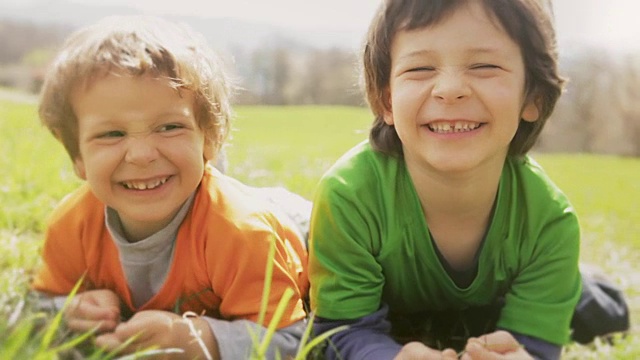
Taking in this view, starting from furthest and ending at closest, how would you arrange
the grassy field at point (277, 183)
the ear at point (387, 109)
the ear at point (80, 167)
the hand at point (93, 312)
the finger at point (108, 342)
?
the grassy field at point (277, 183)
the ear at point (387, 109)
the ear at point (80, 167)
the hand at point (93, 312)
the finger at point (108, 342)

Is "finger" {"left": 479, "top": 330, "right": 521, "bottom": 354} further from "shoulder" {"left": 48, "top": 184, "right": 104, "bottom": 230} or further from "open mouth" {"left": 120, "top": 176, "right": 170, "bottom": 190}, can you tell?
"shoulder" {"left": 48, "top": 184, "right": 104, "bottom": 230}

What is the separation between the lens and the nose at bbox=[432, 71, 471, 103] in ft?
6.56

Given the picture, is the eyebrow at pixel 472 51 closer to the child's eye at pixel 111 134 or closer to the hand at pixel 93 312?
the child's eye at pixel 111 134

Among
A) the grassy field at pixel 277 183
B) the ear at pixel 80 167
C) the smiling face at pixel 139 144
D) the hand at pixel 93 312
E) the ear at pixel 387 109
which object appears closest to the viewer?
the hand at pixel 93 312

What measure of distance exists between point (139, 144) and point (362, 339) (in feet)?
2.52

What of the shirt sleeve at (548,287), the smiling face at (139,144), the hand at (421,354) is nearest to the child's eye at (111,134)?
the smiling face at (139,144)

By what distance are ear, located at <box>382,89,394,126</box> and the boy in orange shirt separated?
431 mm

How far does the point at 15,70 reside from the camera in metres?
10.7

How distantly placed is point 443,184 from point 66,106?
41.0 inches

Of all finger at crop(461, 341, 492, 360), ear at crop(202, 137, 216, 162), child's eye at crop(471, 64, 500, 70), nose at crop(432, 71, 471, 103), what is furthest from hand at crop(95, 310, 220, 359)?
child's eye at crop(471, 64, 500, 70)

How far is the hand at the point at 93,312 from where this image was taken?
190cm

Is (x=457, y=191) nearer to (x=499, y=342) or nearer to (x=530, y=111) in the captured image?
(x=530, y=111)

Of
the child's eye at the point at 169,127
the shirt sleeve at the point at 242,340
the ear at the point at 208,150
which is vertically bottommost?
the shirt sleeve at the point at 242,340

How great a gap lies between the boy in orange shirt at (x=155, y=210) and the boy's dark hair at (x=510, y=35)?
423 millimetres
